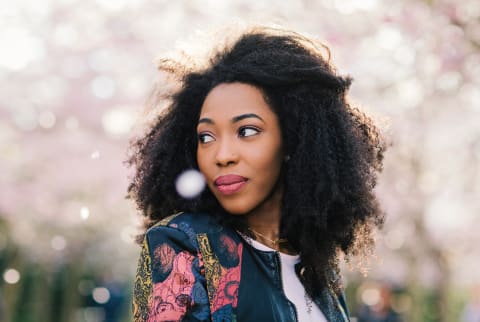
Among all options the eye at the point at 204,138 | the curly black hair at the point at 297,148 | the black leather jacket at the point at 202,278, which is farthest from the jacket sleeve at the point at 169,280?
the eye at the point at 204,138

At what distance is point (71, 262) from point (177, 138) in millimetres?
15135

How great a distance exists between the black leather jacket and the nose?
20 centimetres

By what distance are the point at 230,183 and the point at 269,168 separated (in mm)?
152

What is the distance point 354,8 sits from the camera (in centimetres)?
1034

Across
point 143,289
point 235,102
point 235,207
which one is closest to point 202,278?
point 143,289

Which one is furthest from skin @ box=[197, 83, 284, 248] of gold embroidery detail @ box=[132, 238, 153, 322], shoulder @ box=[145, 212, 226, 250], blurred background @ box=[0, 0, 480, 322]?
blurred background @ box=[0, 0, 480, 322]

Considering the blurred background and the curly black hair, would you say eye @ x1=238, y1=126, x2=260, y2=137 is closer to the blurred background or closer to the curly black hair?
the curly black hair

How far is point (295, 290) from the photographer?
9.47 feet

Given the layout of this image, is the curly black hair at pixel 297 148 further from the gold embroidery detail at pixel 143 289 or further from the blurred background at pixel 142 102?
the blurred background at pixel 142 102

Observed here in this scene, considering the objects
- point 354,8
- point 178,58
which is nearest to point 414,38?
point 354,8

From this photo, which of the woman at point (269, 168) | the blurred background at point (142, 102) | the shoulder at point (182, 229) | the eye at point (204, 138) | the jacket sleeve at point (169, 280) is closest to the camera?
the jacket sleeve at point (169, 280)

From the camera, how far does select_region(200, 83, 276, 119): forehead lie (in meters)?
2.90

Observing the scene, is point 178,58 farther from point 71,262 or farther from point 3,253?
point 3,253

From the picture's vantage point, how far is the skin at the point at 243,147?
2869 mm
